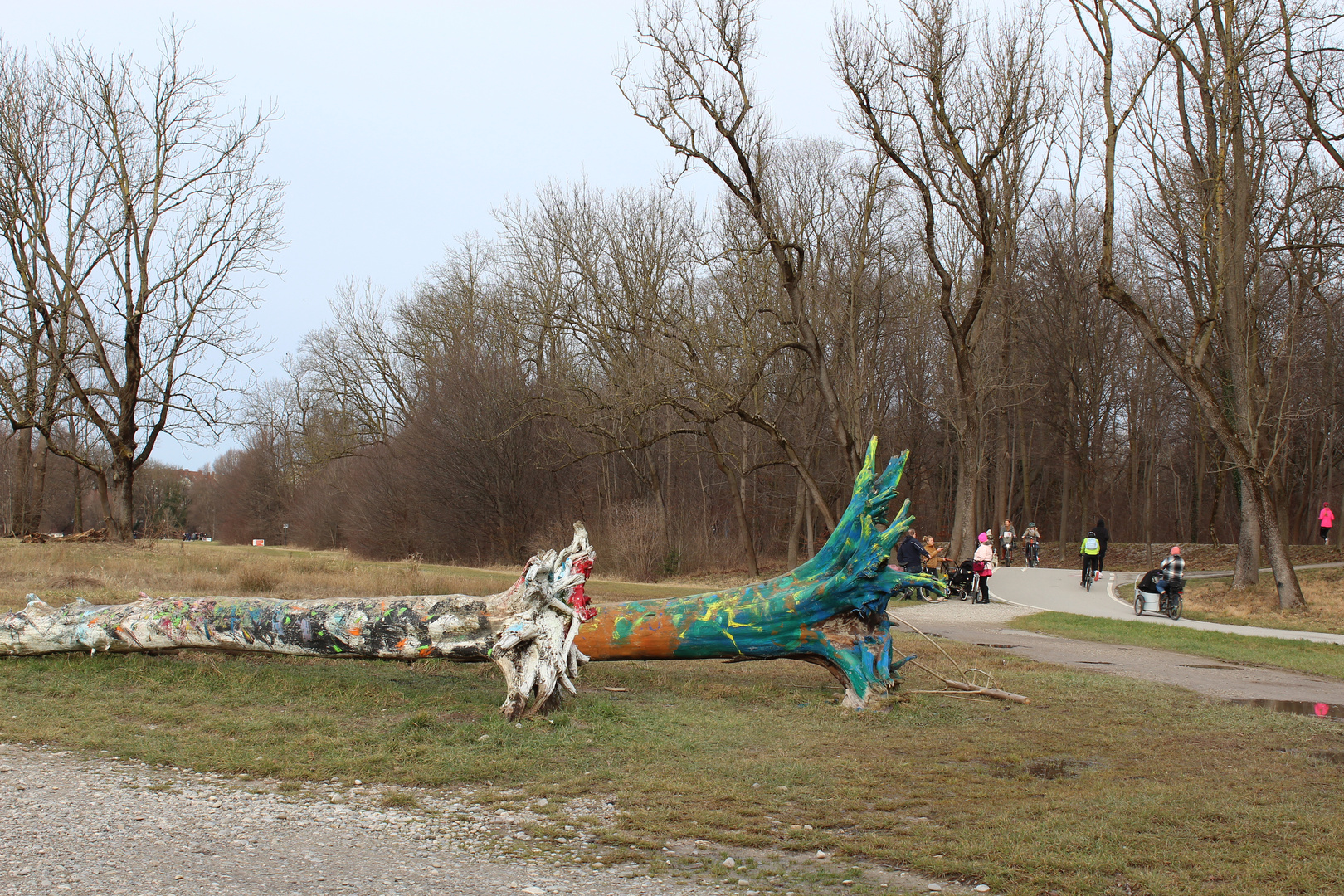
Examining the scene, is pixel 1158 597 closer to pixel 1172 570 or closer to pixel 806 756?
pixel 1172 570

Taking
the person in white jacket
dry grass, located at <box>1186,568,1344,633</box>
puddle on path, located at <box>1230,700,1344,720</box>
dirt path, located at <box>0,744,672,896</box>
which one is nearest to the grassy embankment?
dirt path, located at <box>0,744,672,896</box>

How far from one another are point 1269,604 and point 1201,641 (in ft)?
22.2

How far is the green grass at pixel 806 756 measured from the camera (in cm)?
437

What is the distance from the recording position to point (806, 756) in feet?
20.3

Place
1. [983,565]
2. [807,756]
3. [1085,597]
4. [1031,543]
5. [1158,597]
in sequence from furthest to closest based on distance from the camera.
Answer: [1031,543] < [1085,597] < [983,565] < [1158,597] < [807,756]

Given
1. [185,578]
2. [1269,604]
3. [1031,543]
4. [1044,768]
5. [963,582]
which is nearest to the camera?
[1044,768]

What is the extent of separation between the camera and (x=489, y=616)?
24.6 ft

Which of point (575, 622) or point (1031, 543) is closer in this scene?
point (575, 622)

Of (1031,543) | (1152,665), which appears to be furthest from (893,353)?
(1152,665)

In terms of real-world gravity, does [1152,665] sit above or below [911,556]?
below

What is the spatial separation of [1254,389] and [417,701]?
21793 millimetres

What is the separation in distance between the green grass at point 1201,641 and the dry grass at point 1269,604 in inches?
111

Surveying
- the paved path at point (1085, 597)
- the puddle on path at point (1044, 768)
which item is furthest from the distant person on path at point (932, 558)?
the puddle on path at point (1044, 768)

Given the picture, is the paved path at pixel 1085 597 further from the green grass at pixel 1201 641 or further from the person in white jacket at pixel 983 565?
the person in white jacket at pixel 983 565
